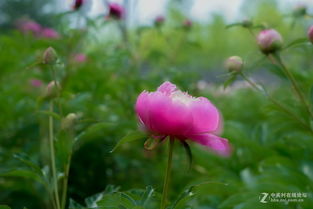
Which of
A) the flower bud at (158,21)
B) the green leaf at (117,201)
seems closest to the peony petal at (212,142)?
the green leaf at (117,201)

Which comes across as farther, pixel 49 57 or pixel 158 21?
pixel 158 21

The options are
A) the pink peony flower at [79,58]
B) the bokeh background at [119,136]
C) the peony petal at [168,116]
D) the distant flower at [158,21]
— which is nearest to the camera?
the peony petal at [168,116]

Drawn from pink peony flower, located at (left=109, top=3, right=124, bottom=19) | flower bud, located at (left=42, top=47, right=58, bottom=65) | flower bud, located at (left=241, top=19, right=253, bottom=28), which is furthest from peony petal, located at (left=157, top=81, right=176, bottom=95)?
pink peony flower, located at (left=109, top=3, right=124, bottom=19)

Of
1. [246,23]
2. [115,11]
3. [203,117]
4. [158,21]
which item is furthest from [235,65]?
[158,21]

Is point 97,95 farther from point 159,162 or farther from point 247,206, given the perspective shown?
point 247,206

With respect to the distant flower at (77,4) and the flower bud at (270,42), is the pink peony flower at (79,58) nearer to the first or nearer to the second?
the distant flower at (77,4)

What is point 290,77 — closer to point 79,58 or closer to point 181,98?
point 181,98
